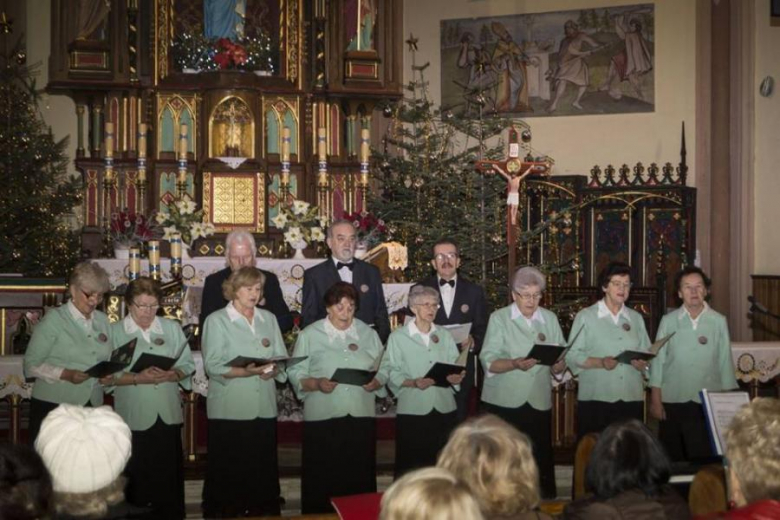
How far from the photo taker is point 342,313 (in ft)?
20.0

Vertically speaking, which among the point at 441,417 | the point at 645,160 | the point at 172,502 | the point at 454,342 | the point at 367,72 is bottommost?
the point at 172,502

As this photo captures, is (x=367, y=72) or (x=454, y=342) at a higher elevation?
(x=367, y=72)

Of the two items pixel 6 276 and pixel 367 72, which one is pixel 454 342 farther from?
pixel 367 72

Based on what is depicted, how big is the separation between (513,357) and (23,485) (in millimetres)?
4286

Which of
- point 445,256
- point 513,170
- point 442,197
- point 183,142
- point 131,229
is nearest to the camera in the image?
point 445,256

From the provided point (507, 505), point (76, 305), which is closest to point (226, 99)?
point (76, 305)

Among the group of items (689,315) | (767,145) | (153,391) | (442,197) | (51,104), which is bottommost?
(153,391)

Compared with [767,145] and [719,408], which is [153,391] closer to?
[719,408]

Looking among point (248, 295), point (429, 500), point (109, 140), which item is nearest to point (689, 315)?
point (248, 295)

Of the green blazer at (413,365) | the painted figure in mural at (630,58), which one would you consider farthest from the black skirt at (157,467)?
the painted figure in mural at (630,58)

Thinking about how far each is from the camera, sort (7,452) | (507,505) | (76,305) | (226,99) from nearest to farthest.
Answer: (7,452), (507,505), (76,305), (226,99)

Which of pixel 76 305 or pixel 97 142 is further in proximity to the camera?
pixel 97 142

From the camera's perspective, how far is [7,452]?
2.57 meters

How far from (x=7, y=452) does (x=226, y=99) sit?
366 inches
